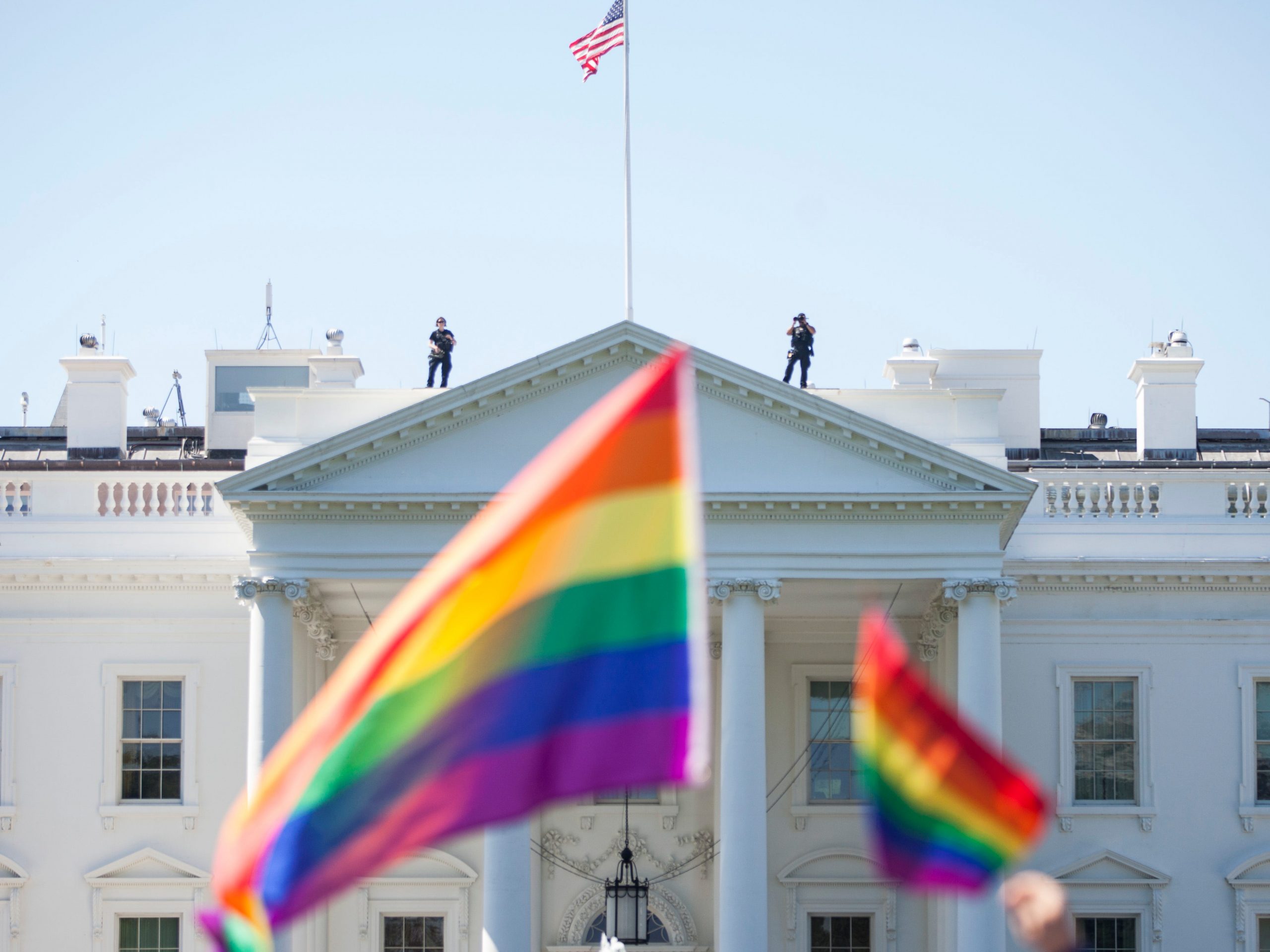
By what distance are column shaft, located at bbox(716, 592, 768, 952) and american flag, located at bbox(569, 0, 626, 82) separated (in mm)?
9958

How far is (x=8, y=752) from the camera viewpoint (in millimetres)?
30891

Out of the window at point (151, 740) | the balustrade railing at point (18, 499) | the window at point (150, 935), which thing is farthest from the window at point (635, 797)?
the balustrade railing at point (18, 499)

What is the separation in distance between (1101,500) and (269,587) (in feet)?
43.9

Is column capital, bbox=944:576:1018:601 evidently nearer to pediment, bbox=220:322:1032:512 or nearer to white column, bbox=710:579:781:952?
pediment, bbox=220:322:1032:512

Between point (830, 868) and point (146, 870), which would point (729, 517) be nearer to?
point (830, 868)

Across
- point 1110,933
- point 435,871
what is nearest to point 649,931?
point 435,871

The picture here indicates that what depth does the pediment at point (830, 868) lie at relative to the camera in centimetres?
3080

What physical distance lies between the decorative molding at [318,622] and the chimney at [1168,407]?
15.8 m

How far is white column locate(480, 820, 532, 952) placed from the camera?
85.6ft

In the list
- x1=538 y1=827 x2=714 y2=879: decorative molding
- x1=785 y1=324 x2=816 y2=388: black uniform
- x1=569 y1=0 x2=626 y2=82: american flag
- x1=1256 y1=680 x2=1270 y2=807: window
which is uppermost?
x1=569 y1=0 x2=626 y2=82: american flag

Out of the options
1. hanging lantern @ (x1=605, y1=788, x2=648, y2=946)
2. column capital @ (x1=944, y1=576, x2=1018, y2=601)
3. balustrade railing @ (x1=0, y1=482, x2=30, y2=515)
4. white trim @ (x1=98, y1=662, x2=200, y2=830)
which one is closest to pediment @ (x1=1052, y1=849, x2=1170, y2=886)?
column capital @ (x1=944, y1=576, x2=1018, y2=601)

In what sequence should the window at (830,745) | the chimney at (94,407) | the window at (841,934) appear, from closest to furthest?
1. the window at (841,934)
2. the window at (830,745)
3. the chimney at (94,407)

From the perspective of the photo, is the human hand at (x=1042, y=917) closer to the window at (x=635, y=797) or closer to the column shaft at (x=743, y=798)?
the column shaft at (x=743, y=798)

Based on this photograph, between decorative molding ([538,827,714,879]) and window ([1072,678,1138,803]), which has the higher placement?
window ([1072,678,1138,803])
